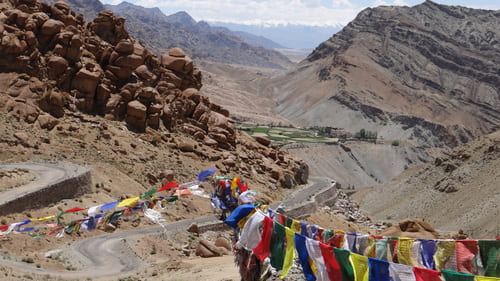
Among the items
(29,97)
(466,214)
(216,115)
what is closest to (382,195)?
(466,214)

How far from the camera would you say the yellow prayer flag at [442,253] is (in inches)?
530

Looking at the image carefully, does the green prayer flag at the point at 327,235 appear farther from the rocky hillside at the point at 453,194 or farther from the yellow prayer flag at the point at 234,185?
the rocky hillside at the point at 453,194

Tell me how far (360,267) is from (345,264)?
0.39 m

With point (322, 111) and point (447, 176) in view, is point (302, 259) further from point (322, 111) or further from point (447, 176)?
point (322, 111)

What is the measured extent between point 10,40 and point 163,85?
14.7 m

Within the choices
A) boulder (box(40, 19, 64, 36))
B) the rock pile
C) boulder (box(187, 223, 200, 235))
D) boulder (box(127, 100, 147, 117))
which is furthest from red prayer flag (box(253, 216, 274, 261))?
the rock pile

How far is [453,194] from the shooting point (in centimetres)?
6312

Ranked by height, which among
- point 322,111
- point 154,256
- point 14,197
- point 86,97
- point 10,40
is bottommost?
point 322,111

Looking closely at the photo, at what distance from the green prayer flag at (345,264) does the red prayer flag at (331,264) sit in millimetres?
107

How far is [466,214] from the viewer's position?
5334cm

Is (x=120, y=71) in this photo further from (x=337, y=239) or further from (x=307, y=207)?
(x=337, y=239)

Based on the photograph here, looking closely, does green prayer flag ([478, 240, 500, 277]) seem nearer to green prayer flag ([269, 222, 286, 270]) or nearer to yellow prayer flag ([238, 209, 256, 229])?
green prayer flag ([269, 222, 286, 270])

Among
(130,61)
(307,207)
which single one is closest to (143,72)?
(130,61)

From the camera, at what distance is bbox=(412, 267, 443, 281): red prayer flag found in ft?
32.1
